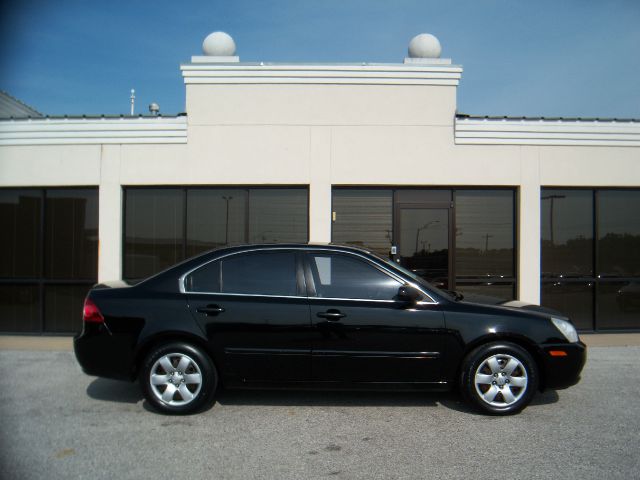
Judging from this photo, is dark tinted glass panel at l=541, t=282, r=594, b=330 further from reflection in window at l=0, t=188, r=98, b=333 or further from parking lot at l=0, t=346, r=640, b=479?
reflection in window at l=0, t=188, r=98, b=333

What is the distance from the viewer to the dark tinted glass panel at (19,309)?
8.66 metres

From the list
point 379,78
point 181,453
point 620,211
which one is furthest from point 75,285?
point 620,211

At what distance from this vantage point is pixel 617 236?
8836 mm

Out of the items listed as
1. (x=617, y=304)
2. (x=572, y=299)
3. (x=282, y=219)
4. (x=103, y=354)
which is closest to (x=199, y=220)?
(x=282, y=219)

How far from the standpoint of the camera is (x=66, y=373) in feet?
20.9

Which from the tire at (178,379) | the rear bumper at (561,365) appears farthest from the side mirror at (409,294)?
the tire at (178,379)

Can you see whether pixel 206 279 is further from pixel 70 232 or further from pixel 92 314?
pixel 70 232

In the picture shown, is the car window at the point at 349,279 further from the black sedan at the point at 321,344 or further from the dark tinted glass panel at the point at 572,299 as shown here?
the dark tinted glass panel at the point at 572,299

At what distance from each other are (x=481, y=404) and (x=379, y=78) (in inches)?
218

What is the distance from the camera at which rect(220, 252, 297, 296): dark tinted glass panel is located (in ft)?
16.5

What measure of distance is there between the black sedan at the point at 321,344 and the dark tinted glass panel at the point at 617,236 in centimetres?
457

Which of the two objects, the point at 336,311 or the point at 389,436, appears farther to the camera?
the point at 336,311

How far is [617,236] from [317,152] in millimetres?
5420

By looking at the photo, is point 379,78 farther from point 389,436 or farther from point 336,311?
point 389,436
